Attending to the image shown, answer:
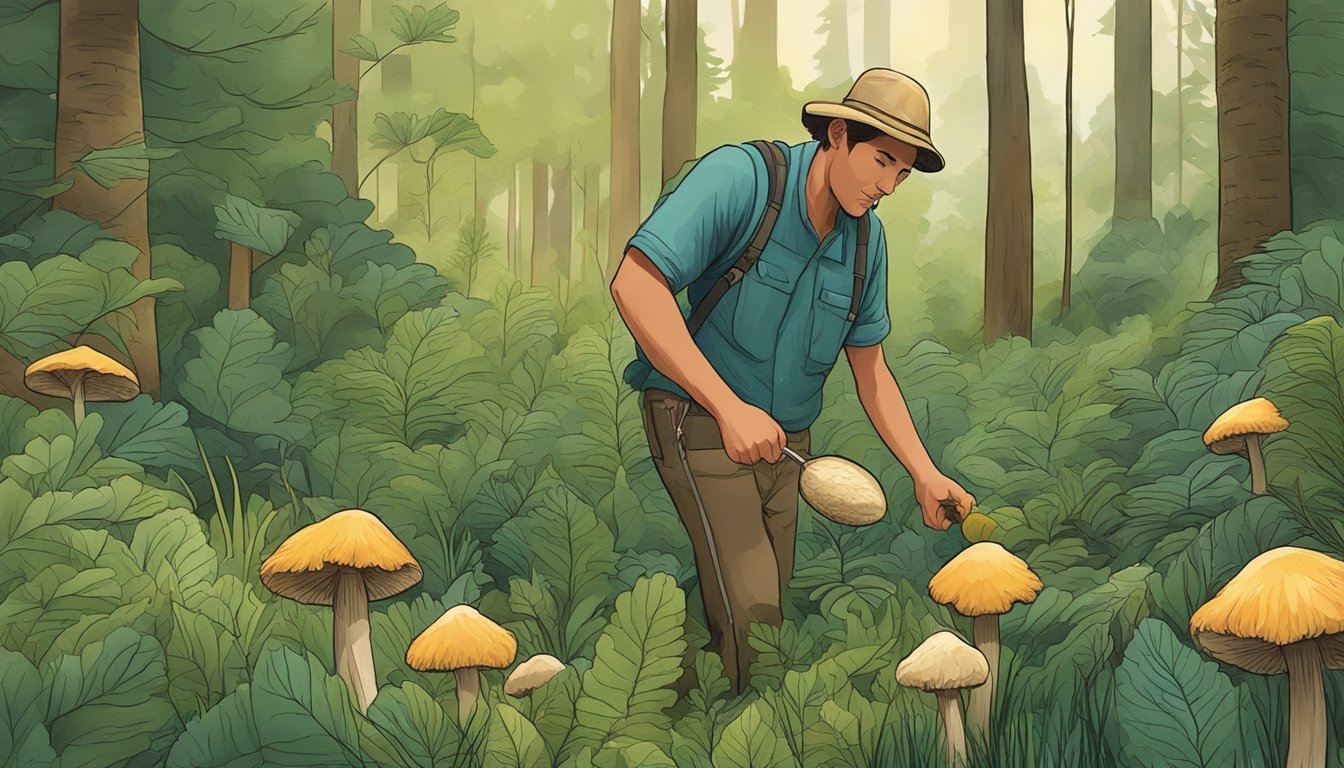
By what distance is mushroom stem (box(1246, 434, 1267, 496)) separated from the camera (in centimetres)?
268

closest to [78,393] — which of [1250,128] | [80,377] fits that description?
[80,377]

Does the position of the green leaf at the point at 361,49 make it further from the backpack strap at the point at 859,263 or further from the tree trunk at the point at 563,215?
the backpack strap at the point at 859,263

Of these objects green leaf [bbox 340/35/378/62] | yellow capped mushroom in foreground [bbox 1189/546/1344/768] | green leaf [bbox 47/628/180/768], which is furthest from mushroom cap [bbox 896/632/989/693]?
green leaf [bbox 340/35/378/62]

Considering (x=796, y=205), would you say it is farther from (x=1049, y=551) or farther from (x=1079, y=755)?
(x=1079, y=755)

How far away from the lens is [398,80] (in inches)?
138

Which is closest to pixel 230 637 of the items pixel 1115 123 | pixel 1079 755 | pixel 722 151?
pixel 722 151

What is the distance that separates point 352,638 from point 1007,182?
2312mm

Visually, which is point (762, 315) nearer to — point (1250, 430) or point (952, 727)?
point (952, 727)

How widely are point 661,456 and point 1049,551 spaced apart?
1.04 m

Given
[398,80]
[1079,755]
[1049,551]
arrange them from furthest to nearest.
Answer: [398,80] → [1049,551] → [1079,755]

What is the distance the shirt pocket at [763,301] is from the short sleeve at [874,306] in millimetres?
Answer: 234

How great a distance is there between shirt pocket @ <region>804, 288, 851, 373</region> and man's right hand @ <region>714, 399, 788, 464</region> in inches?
13.4

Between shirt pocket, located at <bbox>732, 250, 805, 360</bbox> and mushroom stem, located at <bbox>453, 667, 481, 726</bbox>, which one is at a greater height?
shirt pocket, located at <bbox>732, 250, 805, 360</bbox>

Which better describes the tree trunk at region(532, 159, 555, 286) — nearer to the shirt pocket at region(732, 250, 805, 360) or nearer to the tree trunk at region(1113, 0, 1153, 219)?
the shirt pocket at region(732, 250, 805, 360)
